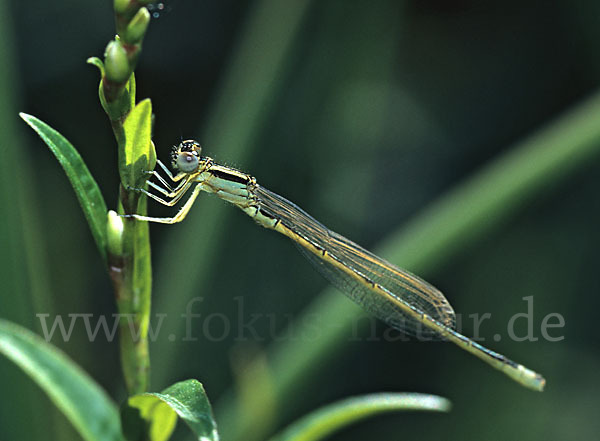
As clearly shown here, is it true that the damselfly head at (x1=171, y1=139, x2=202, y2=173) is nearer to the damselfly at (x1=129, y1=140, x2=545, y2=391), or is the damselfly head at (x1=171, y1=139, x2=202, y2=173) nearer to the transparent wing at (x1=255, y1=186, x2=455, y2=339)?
the damselfly at (x1=129, y1=140, x2=545, y2=391)

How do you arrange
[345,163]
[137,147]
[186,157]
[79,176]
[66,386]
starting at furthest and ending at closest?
[345,163], [186,157], [66,386], [79,176], [137,147]

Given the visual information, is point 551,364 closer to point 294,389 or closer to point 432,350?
point 432,350

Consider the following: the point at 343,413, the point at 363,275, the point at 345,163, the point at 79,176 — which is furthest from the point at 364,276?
the point at 79,176

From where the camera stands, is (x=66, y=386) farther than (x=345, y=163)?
No

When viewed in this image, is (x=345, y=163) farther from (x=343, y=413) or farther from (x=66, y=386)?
(x=66, y=386)

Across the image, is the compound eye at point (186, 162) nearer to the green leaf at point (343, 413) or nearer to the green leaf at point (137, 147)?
the green leaf at point (137, 147)

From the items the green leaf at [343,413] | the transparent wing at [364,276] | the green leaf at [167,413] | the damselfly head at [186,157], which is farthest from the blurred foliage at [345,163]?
the green leaf at [167,413]
